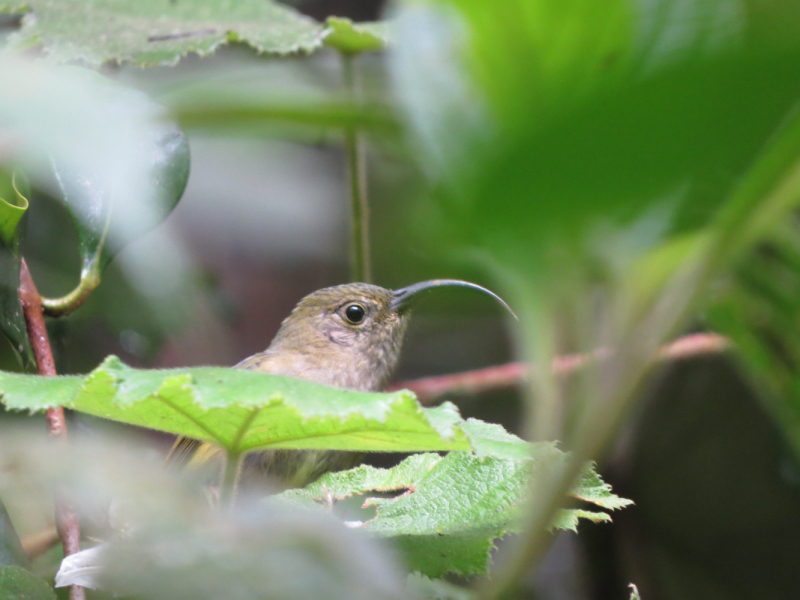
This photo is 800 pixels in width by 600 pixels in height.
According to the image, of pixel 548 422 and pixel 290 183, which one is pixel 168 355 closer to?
pixel 290 183

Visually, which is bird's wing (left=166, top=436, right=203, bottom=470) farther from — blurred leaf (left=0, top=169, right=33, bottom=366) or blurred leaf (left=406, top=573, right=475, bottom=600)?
blurred leaf (left=406, top=573, right=475, bottom=600)

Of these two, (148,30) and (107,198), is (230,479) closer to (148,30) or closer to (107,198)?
(107,198)

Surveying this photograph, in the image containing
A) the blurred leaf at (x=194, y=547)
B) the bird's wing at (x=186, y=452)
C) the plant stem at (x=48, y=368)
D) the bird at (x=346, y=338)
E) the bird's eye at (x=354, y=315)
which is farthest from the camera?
the bird's eye at (x=354, y=315)

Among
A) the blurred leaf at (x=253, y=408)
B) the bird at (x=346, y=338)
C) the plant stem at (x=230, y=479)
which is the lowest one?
the bird at (x=346, y=338)

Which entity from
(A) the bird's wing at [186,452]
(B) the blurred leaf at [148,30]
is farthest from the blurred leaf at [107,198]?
(A) the bird's wing at [186,452]

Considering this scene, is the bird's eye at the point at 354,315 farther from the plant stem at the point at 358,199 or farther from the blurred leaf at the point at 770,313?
the blurred leaf at the point at 770,313

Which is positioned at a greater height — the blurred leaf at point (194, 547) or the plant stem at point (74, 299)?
the blurred leaf at point (194, 547)

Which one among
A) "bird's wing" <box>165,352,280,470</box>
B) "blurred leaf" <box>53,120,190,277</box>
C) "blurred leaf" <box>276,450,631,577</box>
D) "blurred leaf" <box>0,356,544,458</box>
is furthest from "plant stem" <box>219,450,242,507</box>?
"bird's wing" <box>165,352,280,470</box>
